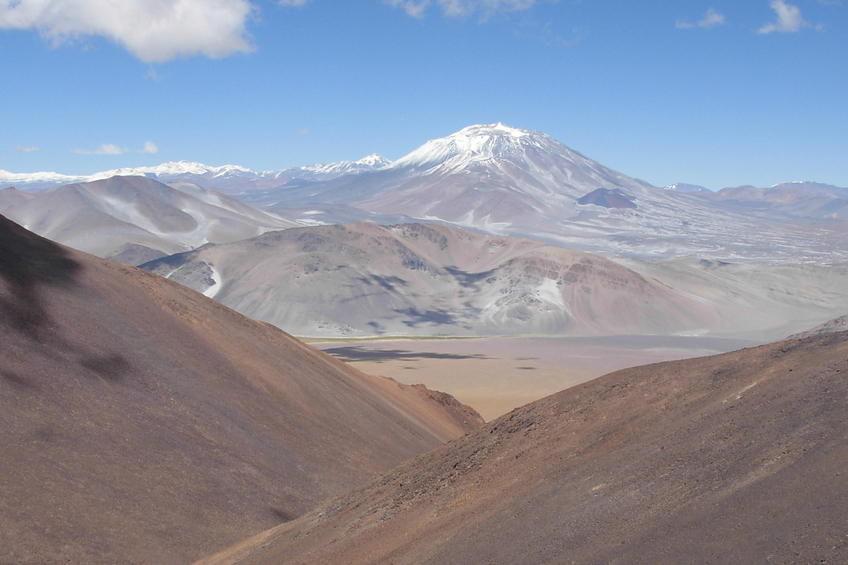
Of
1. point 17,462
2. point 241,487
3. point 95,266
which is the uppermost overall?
point 95,266

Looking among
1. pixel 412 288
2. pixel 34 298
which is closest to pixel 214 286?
pixel 412 288

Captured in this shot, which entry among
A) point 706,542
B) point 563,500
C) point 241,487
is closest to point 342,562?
point 563,500

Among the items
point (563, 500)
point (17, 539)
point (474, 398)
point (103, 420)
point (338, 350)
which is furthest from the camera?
point (338, 350)

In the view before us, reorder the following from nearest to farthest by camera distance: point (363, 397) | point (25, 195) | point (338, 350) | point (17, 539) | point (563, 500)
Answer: point (563, 500) → point (17, 539) → point (363, 397) → point (338, 350) → point (25, 195)

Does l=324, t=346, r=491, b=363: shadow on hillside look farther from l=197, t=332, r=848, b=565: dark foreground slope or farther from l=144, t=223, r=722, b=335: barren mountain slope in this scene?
l=197, t=332, r=848, b=565: dark foreground slope

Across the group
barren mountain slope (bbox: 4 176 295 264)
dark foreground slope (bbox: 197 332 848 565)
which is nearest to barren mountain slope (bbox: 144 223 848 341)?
barren mountain slope (bbox: 4 176 295 264)

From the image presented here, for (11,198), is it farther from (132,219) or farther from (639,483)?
(639,483)

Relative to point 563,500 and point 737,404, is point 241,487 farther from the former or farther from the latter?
point 737,404
